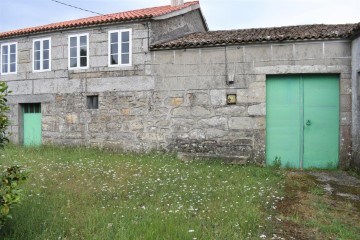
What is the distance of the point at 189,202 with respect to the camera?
5.29m

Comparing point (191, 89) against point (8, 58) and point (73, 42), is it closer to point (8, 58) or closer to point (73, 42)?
point (73, 42)

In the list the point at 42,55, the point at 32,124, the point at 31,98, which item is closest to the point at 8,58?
the point at 42,55

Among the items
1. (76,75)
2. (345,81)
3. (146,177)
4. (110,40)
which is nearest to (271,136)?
(345,81)

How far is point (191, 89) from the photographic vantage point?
10.1 m

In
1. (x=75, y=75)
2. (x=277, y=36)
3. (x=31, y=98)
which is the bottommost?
(x=31, y=98)

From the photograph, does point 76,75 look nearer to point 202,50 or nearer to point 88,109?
point 88,109

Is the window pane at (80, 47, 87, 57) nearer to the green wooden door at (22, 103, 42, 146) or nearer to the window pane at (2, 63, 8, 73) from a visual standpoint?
the green wooden door at (22, 103, 42, 146)

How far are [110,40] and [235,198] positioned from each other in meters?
7.69

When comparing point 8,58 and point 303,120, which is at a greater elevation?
point 8,58

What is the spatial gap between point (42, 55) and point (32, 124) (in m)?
2.71

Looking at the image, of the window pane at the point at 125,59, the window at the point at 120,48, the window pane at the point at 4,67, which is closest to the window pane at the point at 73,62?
the window at the point at 120,48

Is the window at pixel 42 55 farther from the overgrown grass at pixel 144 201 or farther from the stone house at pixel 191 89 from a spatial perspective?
the overgrown grass at pixel 144 201

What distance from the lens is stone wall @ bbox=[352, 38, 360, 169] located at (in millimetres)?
8258

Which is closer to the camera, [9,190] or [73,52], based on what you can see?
[9,190]
